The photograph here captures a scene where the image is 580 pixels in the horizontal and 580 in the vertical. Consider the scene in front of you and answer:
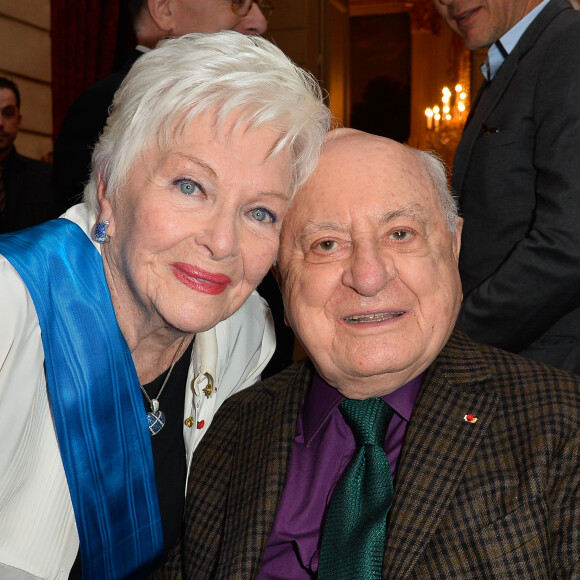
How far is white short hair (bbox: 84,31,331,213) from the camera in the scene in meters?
1.75

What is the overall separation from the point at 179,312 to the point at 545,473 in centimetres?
83

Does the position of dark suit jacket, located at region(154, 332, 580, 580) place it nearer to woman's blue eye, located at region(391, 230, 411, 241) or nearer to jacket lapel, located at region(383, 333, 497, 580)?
jacket lapel, located at region(383, 333, 497, 580)

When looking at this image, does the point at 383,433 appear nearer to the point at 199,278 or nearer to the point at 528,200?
the point at 199,278

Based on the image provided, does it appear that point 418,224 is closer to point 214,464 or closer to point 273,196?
point 273,196

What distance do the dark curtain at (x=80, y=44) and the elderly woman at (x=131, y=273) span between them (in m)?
4.90

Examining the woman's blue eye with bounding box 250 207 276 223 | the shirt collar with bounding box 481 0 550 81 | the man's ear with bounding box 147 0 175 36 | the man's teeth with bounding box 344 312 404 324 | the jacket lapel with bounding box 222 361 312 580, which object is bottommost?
the jacket lapel with bounding box 222 361 312 580

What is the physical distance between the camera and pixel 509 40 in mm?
2758

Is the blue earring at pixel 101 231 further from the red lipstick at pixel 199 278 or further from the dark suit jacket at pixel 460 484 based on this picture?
the dark suit jacket at pixel 460 484

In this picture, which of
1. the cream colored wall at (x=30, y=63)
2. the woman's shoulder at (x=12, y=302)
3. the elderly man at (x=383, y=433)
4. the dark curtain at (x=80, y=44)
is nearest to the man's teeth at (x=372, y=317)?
the elderly man at (x=383, y=433)

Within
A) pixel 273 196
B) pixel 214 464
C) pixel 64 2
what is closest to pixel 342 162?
pixel 273 196

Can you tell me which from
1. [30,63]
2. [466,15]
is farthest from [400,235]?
[30,63]

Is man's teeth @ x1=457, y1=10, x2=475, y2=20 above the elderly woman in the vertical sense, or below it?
above

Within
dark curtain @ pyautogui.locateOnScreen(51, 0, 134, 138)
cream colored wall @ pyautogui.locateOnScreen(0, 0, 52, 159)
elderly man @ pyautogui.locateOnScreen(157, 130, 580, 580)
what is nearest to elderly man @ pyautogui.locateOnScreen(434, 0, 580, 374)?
elderly man @ pyautogui.locateOnScreen(157, 130, 580, 580)

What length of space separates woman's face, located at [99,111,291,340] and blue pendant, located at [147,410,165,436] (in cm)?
30
